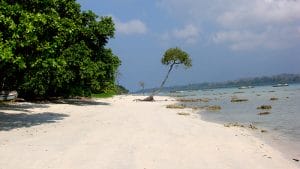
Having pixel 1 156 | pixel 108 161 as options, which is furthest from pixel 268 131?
pixel 1 156

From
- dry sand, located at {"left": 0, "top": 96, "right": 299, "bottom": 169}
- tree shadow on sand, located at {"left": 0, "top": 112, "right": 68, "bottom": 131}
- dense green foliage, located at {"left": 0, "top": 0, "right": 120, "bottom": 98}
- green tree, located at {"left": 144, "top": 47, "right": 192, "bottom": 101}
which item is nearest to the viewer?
dry sand, located at {"left": 0, "top": 96, "right": 299, "bottom": 169}

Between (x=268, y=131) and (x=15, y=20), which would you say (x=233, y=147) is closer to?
(x=268, y=131)

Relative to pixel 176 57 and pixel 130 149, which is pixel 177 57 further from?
pixel 130 149

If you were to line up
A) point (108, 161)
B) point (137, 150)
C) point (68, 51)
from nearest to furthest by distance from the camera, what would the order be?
1. point (108, 161)
2. point (137, 150)
3. point (68, 51)

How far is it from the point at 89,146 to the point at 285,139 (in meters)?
9.62

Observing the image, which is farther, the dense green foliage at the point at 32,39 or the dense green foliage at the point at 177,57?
the dense green foliage at the point at 177,57

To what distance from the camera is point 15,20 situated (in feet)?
73.0

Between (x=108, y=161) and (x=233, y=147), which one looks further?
(x=233, y=147)

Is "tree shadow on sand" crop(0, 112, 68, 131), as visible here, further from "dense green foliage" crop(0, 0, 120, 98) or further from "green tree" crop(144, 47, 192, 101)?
"green tree" crop(144, 47, 192, 101)

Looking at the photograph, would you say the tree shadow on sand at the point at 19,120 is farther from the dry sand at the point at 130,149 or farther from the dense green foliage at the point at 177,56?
the dense green foliage at the point at 177,56

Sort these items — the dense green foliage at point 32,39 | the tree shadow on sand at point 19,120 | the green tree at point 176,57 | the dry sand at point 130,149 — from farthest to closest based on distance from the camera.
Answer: the green tree at point 176,57 < the tree shadow on sand at point 19,120 < the dense green foliage at point 32,39 < the dry sand at point 130,149

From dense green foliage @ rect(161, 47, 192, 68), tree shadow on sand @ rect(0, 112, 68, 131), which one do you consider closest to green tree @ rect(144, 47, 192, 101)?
dense green foliage @ rect(161, 47, 192, 68)

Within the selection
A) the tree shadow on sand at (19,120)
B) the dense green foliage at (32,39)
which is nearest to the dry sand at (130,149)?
the tree shadow on sand at (19,120)

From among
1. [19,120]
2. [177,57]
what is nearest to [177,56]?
[177,57]
